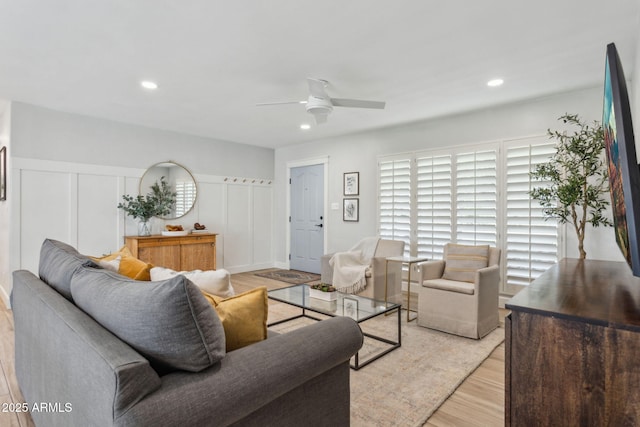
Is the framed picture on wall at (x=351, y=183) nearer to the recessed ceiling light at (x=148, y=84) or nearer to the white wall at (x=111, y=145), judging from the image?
the white wall at (x=111, y=145)

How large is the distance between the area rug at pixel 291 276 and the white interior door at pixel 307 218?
214 millimetres

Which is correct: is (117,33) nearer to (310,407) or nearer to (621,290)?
(310,407)

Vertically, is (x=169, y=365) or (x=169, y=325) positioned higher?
(x=169, y=325)

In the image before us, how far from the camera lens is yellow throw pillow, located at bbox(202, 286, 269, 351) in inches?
53.5

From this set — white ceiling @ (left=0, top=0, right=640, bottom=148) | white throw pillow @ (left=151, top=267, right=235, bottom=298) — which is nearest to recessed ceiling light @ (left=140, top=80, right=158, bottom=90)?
white ceiling @ (left=0, top=0, right=640, bottom=148)

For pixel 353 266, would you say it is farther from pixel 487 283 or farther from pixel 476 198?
pixel 476 198

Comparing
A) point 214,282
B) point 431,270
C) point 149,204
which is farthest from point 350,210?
point 214,282

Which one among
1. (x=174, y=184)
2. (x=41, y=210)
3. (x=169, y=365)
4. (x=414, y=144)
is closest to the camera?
(x=169, y=365)

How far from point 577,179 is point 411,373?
2505 millimetres

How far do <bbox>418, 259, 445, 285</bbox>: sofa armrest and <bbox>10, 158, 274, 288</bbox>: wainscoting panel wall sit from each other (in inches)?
147

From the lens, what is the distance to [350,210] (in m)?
5.66

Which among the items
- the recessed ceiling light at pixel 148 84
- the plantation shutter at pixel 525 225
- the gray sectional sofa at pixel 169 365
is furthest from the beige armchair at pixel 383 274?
the recessed ceiling light at pixel 148 84

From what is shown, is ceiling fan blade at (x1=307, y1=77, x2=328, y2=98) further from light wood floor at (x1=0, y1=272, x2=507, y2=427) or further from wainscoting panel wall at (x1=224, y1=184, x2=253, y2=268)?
wainscoting panel wall at (x1=224, y1=184, x2=253, y2=268)

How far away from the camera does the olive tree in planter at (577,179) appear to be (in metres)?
3.23
